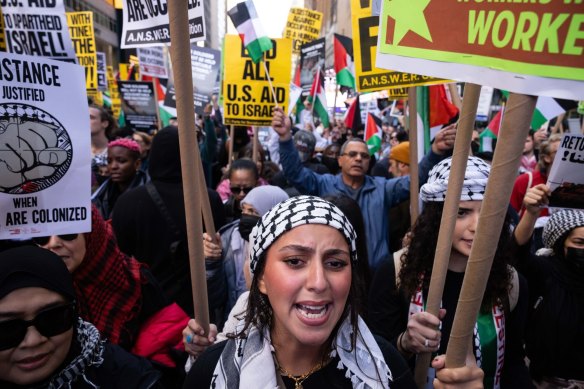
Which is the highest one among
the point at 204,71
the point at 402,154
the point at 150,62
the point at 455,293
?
the point at 150,62

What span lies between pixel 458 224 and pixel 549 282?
3.20ft

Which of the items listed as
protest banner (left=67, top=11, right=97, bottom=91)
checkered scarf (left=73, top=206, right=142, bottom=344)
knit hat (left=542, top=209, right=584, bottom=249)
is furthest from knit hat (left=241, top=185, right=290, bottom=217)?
protest banner (left=67, top=11, right=97, bottom=91)

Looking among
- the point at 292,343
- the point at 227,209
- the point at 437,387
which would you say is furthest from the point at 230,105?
the point at 437,387

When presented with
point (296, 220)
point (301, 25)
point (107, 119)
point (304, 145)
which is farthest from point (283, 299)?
point (301, 25)

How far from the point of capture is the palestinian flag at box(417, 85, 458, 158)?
14.8ft

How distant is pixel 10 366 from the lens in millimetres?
1493

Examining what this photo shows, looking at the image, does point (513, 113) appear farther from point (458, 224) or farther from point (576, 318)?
point (576, 318)

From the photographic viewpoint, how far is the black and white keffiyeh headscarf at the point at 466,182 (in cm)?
201

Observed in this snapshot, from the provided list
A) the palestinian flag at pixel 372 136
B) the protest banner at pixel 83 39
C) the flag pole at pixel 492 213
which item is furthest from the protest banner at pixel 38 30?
the palestinian flag at pixel 372 136

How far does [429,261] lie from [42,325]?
5.14 feet

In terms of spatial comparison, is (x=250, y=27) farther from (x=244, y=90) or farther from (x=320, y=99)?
(x=320, y=99)

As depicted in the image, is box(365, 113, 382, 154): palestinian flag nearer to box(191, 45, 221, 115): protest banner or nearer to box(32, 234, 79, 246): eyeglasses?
box(191, 45, 221, 115): protest banner

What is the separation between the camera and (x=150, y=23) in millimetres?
3250

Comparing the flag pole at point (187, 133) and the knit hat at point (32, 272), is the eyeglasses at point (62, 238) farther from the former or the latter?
the flag pole at point (187, 133)
